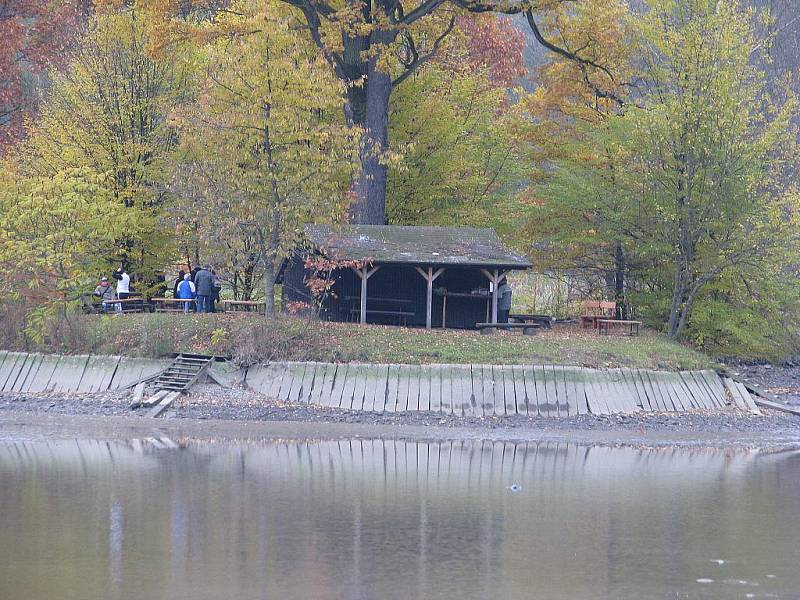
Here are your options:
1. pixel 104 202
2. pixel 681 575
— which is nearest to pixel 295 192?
pixel 104 202

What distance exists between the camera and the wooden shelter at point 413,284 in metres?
27.9

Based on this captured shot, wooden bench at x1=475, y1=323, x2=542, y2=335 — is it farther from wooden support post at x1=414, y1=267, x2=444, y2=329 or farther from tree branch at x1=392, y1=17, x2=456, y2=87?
tree branch at x1=392, y1=17, x2=456, y2=87

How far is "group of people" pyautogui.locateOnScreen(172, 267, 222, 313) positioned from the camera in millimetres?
28812

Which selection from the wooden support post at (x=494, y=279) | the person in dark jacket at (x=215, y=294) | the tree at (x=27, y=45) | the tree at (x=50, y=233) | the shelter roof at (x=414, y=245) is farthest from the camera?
the tree at (x=27, y=45)

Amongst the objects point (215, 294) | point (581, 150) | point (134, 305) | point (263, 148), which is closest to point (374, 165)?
point (263, 148)

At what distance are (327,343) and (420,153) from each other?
10.9 meters

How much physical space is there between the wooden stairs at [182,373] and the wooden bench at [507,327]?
6972mm

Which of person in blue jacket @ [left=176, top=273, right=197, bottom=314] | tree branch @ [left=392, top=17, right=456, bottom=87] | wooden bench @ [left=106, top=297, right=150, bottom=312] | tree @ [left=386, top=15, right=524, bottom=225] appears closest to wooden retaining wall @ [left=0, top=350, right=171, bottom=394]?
wooden bench @ [left=106, top=297, right=150, bottom=312]

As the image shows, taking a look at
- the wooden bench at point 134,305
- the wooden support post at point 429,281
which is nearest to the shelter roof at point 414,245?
the wooden support post at point 429,281

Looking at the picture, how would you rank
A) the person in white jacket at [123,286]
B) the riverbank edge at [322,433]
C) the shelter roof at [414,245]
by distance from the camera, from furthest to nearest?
the person in white jacket at [123,286] → the shelter roof at [414,245] → the riverbank edge at [322,433]

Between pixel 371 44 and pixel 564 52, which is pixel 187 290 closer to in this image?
pixel 371 44

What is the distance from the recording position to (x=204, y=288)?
28.8 m

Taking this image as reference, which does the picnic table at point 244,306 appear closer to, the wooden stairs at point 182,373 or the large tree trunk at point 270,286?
the large tree trunk at point 270,286

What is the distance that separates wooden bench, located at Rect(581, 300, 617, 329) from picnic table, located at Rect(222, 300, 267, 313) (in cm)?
944
